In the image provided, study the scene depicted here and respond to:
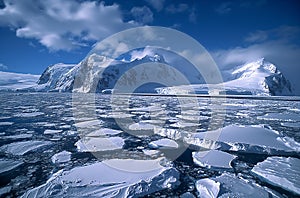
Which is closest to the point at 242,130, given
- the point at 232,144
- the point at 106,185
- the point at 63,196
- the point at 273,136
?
the point at 273,136

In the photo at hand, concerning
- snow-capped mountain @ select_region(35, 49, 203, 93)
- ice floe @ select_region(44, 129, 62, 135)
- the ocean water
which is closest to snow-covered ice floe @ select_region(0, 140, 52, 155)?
the ocean water

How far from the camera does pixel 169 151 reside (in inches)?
221

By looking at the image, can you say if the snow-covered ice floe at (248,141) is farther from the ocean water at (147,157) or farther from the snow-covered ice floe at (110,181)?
the snow-covered ice floe at (110,181)

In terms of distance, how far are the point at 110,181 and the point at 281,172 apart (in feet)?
11.2

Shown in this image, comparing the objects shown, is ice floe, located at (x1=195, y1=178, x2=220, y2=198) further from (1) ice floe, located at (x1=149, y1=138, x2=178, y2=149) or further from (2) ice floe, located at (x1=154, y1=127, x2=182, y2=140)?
(2) ice floe, located at (x1=154, y1=127, x2=182, y2=140)

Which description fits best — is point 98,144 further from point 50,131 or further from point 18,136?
point 18,136

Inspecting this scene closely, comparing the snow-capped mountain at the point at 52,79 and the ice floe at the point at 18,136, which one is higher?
the snow-capped mountain at the point at 52,79

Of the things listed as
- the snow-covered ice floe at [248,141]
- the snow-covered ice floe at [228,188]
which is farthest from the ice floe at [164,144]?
the snow-covered ice floe at [228,188]

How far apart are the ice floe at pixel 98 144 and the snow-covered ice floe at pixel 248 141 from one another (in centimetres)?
231

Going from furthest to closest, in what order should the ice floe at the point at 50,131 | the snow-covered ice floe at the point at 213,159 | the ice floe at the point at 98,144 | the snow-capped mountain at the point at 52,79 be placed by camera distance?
the snow-capped mountain at the point at 52,79 → the ice floe at the point at 50,131 → the ice floe at the point at 98,144 → the snow-covered ice floe at the point at 213,159

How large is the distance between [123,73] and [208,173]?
11192 cm

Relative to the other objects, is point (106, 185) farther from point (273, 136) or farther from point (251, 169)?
point (273, 136)

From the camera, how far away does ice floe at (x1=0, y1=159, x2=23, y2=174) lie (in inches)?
162

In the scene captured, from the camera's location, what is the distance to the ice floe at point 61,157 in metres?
4.70
